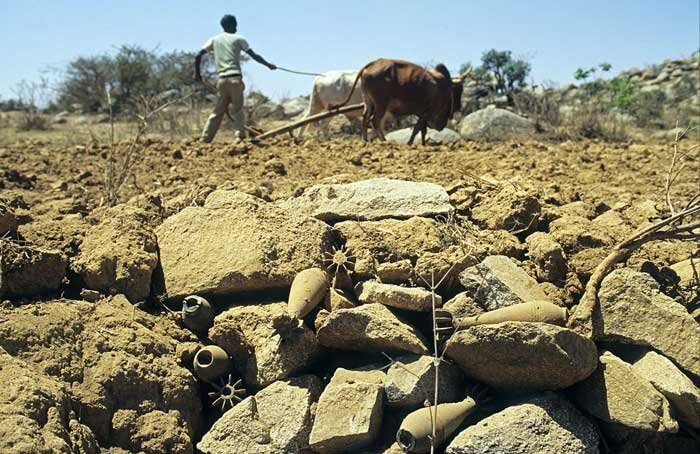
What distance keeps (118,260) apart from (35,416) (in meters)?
1.33

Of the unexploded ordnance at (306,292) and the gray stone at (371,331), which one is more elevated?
the unexploded ordnance at (306,292)

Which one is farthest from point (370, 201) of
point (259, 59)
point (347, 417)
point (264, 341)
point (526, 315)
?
point (259, 59)

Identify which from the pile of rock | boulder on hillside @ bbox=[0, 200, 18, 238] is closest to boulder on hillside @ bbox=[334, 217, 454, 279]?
the pile of rock

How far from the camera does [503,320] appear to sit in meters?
4.11

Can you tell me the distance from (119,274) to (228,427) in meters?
1.23

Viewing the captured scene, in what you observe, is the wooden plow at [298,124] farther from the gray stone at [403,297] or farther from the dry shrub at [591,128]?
the gray stone at [403,297]

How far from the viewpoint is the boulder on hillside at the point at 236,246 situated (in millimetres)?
4605

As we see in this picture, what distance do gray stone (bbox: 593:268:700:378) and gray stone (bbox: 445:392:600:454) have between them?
625 millimetres

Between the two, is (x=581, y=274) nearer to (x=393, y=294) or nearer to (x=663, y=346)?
(x=663, y=346)

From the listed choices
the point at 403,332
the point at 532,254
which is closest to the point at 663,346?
the point at 532,254

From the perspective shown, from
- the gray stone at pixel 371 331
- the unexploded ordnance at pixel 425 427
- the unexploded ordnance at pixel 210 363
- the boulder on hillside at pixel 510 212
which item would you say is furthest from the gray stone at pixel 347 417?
the boulder on hillside at pixel 510 212

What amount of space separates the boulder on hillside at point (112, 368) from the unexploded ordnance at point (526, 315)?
1.58m

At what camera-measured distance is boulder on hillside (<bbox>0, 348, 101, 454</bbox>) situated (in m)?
3.25

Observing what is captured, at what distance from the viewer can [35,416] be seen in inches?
135
